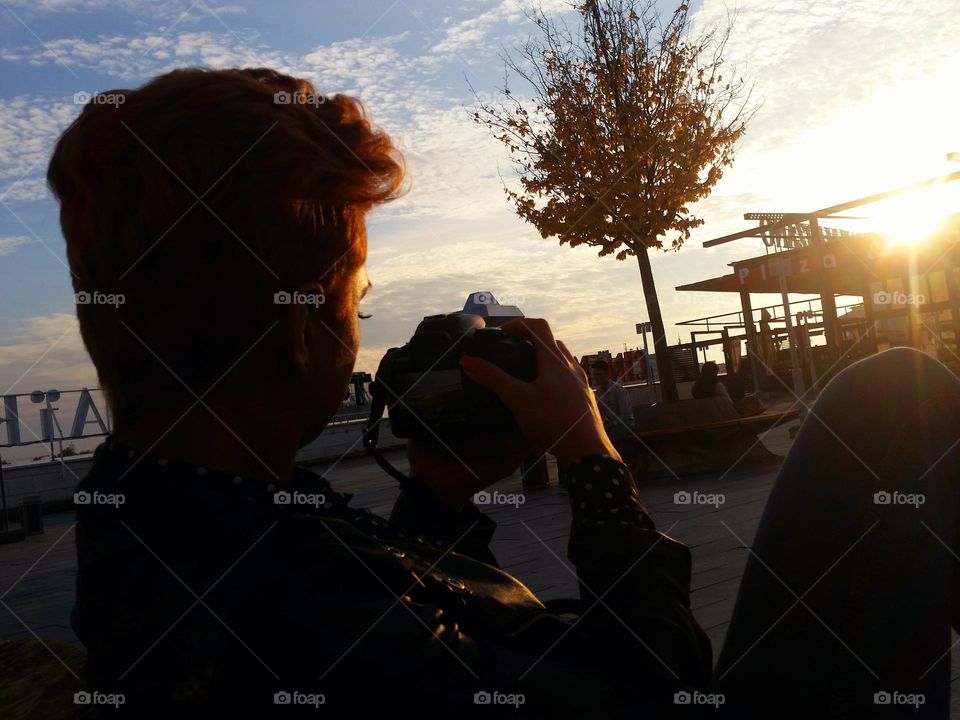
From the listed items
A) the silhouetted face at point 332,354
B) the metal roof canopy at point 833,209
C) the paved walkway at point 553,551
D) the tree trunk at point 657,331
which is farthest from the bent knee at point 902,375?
the metal roof canopy at point 833,209

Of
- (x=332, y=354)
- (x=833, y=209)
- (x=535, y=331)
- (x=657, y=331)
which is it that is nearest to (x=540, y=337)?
(x=535, y=331)

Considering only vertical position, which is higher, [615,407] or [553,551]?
[615,407]

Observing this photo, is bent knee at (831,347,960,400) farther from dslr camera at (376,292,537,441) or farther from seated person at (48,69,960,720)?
dslr camera at (376,292,537,441)

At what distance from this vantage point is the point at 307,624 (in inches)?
35.7

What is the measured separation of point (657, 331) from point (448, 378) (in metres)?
11.1

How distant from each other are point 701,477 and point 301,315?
344 inches

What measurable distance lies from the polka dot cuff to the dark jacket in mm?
99

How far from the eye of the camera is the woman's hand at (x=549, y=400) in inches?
50.8

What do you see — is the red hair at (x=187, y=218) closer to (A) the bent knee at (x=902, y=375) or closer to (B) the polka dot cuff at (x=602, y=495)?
(B) the polka dot cuff at (x=602, y=495)

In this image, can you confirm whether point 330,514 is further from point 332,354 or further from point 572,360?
point 572,360

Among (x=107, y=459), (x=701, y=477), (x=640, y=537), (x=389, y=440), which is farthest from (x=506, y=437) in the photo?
(x=389, y=440)

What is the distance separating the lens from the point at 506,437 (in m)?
1.41

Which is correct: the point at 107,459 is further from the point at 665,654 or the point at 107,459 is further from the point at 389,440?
the point at 389,440

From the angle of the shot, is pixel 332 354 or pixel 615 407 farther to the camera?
pixel 615 407
